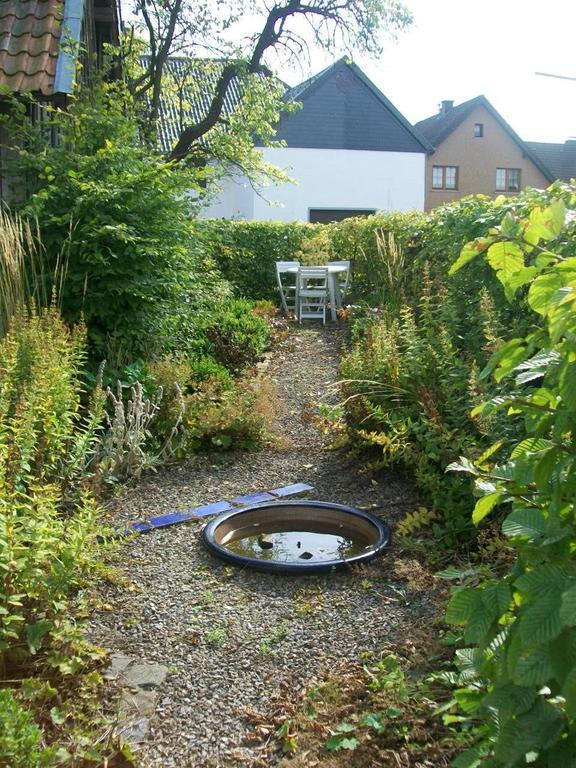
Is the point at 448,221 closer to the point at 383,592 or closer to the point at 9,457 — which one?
the point at 383,592

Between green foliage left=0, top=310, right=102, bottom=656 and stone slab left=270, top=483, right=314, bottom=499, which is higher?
green foliage left=0, top=310, right=102, bottom=656

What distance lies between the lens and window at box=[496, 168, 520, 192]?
124ft

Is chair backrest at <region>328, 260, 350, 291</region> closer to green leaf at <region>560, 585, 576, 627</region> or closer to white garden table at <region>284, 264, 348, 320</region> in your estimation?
white garden table at <region>284, 264, 348, 320</region>

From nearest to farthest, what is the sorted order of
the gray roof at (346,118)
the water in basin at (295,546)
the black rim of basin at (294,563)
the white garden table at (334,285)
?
A: the black rim of basin at (294,563) < the water in basin at (295,546) < the white garden table at (334,285) < the gray roof at (346,118)

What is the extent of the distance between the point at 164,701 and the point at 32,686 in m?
0.49

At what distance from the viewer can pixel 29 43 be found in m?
7.57

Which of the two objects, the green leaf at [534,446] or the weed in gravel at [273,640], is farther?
the weed in gravel at [273,640]

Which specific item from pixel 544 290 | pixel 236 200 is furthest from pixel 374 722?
pixel 236 200

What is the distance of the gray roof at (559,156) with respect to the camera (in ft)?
148

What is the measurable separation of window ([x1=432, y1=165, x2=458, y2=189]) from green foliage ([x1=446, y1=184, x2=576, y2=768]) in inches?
1443

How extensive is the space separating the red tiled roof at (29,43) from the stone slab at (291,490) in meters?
4.48

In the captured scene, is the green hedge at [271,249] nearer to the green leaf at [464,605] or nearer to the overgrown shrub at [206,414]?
the overgrown shrub at [206,414]

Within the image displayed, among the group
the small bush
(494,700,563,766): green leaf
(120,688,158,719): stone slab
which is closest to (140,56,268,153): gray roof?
the small bush

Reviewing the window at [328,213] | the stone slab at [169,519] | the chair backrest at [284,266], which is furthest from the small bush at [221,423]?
the window at [328,213]
